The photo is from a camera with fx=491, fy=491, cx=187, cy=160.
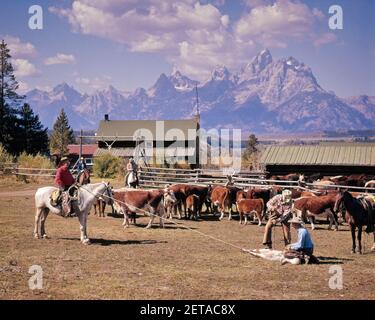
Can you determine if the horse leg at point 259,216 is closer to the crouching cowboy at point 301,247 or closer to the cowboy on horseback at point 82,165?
the crouching cowboy at point 301,247

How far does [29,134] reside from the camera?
188 feet

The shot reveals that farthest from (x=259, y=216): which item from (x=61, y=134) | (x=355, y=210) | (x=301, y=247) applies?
(x=61, y=134)

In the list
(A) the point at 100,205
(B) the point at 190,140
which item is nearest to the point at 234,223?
(A) the point at 100,205

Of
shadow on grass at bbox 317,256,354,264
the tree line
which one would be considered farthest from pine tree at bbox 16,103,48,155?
shadow on grass at bbox 317,256,354,264

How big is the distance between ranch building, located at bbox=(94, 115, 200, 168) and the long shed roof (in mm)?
29160

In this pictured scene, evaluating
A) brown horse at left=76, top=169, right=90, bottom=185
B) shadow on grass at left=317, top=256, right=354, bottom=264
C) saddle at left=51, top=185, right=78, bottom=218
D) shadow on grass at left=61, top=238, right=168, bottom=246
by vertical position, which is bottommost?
shadow on grass at left=317, top=256, right=354, bottom=264

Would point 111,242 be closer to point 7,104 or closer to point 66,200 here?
point 66,200

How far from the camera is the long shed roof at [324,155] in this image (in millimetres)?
28922

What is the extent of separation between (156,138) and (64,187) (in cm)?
5189

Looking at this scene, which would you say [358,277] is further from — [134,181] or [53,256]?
[134,181]

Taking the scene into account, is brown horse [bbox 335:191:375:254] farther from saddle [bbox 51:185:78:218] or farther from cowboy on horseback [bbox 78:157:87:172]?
cowboy on horseback [bbox 78:157:87:172]

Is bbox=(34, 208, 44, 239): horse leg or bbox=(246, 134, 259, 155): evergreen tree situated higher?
bbox=(246, 134, 259, 155): evergreen tree

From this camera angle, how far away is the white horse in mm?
14250

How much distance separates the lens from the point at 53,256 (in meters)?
12.4
